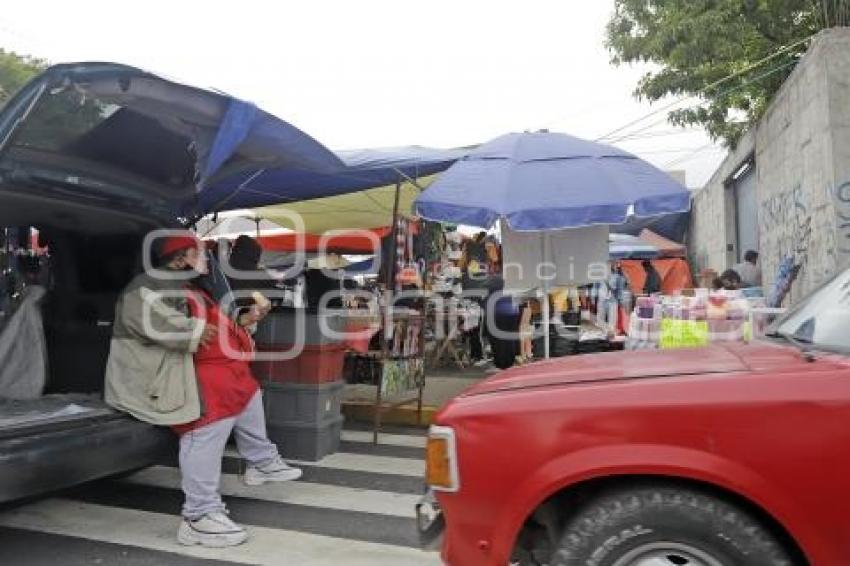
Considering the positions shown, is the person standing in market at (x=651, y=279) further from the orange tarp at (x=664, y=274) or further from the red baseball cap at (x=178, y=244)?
the red baseball cap at (x=178, y=244)

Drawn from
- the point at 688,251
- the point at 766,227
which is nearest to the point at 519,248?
the point at 766,227

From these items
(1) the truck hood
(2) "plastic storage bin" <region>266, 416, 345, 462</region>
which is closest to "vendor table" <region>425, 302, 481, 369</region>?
(2) "plastic storage bin" <region>266, 416, 345, 462</region>

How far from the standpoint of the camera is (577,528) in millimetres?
2729

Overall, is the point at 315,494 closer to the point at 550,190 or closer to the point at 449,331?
the point at 550,190

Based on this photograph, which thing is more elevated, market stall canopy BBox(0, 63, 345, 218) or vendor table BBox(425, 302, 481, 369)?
market stall canopy BBox(0, 63, 345, 218)

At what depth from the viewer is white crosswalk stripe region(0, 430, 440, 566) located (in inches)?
171

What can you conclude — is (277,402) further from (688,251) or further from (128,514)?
(688,251)

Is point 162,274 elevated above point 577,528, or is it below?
above

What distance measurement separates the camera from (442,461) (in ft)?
9.64

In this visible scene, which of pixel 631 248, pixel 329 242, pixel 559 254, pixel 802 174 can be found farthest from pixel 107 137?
pixel 631 248

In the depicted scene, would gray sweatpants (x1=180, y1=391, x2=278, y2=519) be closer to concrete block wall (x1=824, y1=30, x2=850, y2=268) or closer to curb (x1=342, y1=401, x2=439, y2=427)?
curb (x1=342, y1=401, x2=439, y2=427)

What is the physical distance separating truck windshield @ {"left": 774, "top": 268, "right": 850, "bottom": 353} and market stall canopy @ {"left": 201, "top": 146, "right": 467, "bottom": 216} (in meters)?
4.05

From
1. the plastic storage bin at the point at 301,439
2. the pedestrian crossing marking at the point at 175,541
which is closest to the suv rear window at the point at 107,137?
the plastic storage bin at the point at 301,439

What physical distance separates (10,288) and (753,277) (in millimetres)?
9872
